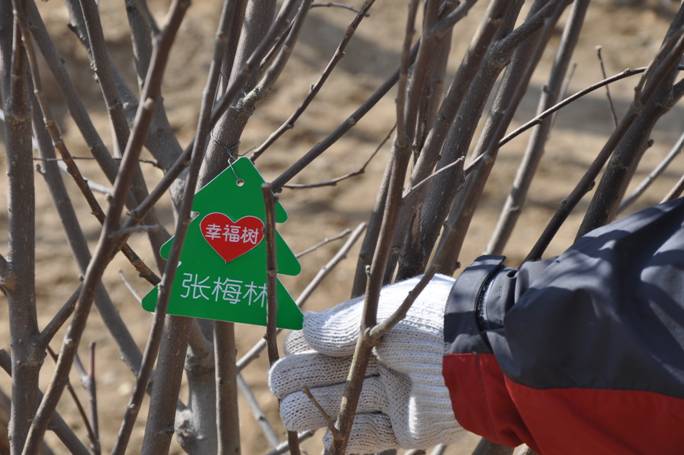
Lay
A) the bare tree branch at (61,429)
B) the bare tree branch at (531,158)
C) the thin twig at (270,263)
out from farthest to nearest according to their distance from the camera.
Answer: the bare tree branch at (531,158)
the bare tree branch at (61,429)
the thin twig at (270,263)

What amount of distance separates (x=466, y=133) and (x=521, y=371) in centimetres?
34

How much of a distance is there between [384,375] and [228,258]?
239mm

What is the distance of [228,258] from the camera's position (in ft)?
3.44

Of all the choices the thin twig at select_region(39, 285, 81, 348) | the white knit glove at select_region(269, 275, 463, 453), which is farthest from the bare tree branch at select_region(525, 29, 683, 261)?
the thin twig at select_region(39, 285, 81, 348)

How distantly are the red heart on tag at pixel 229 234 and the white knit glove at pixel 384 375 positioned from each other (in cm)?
12

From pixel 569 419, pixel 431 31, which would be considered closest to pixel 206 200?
pixel 431 31

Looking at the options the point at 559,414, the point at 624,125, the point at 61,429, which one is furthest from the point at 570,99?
the point at 61,429

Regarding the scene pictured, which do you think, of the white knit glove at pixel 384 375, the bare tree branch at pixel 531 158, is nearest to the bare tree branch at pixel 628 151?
the white knit glove at pixel 384 375

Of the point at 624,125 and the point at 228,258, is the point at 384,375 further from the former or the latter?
the point at 624,125

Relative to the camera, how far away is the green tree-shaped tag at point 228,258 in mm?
1034

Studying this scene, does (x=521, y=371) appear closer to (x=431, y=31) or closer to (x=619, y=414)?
(x=619, y=414)

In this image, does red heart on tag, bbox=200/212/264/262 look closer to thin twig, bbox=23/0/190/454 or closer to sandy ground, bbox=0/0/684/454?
thin twig, bbox=23/0/190/454

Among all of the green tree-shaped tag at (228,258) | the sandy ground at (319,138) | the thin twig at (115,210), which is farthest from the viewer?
the sandy ground at (319,138)

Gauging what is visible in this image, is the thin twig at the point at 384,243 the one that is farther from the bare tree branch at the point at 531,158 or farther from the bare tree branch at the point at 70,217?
the bare tree branch at the point at 531,158
